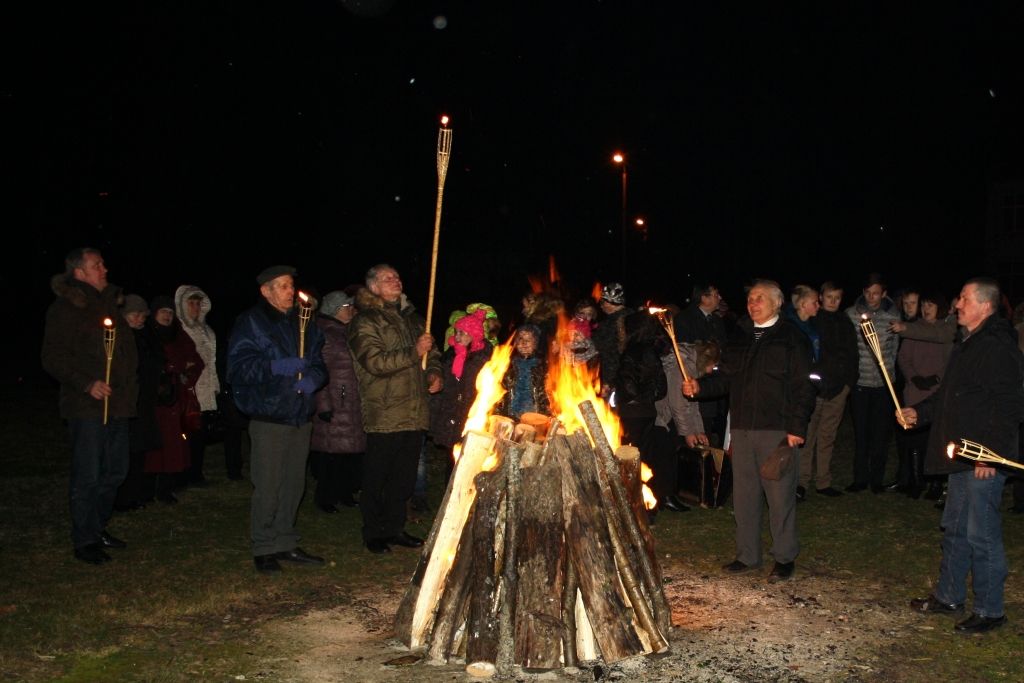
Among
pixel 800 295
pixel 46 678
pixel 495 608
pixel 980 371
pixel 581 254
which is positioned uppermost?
pixel 581 254

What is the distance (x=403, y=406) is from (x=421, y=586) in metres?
2.49

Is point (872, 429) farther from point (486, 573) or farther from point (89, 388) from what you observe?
point (89, 388)

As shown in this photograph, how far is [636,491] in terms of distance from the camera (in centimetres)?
623

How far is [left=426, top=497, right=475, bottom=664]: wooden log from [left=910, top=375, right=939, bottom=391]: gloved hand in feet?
20.4

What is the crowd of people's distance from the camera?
639cm

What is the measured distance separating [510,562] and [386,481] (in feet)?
9.46

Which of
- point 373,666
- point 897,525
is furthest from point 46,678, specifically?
point 897,525

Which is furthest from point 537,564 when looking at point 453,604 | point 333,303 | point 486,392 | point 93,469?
point 333,303

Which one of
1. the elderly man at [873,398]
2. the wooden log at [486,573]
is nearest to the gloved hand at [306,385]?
the wooden log at [486,573]

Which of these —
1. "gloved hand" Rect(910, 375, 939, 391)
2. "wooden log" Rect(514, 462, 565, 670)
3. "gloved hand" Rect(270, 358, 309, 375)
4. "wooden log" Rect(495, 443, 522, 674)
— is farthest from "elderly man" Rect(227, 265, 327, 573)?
"gloved hand" Rect(910, 375, 939, 391)

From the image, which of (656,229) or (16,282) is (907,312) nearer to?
(16,282)

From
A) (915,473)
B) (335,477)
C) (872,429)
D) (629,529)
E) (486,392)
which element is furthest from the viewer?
(872,429)

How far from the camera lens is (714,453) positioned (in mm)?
9742

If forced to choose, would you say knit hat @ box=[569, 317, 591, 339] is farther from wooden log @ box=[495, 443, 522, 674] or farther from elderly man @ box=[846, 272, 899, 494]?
wooden log @ box=[495, 443, 522, 674]
